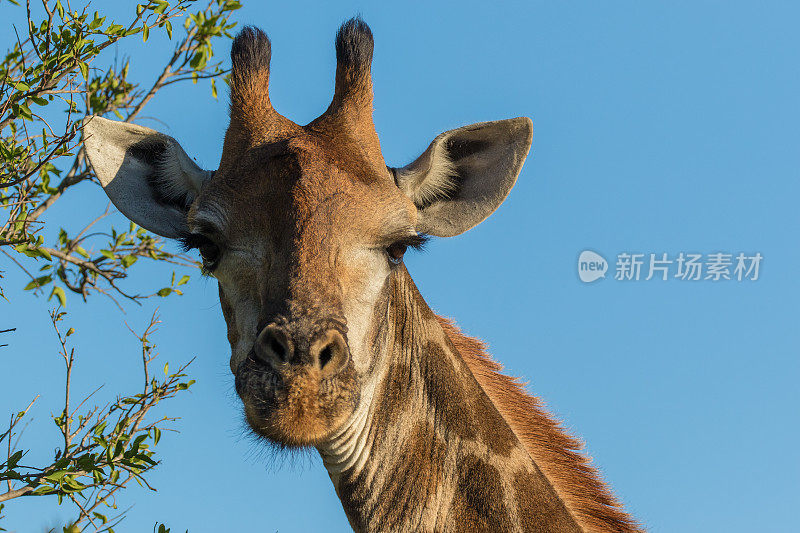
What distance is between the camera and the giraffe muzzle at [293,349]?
209 inches

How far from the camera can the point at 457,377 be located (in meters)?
6.61

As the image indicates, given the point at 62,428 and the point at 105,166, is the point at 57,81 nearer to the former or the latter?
the point at 105,166

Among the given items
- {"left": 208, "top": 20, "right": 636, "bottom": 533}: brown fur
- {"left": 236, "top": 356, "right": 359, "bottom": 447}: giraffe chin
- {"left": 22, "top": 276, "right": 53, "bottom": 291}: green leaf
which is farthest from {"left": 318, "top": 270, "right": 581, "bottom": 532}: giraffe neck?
{"left": 22, "top": 276, "right": 53, "bottom": 291}: green leaf

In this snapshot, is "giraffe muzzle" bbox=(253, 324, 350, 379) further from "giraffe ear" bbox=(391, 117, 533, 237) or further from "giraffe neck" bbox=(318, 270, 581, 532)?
"giraffe ear" bbox=(391, 117, 533, 237)

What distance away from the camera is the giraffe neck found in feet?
20.3

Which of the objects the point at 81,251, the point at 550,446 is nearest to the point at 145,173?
the point at 81,251

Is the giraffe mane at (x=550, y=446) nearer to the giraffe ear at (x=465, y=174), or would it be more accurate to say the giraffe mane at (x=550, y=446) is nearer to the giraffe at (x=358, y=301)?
the giraffe at (x=358, y=301)

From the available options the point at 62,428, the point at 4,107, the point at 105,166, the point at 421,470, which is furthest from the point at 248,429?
the point at 4,107

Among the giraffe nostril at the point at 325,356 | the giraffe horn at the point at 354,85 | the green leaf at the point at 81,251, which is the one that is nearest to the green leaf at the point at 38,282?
the green leaf at the point at 81,251

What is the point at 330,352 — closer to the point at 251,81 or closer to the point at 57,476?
the point at 57,476

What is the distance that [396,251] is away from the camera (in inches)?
253

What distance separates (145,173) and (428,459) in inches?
133

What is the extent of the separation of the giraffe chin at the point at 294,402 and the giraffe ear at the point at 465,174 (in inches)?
71.5

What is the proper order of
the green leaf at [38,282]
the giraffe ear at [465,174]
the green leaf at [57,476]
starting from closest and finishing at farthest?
the green leaf at [57,476]
the giraffe ear at [465,174]
the green leaf at [38,282]
